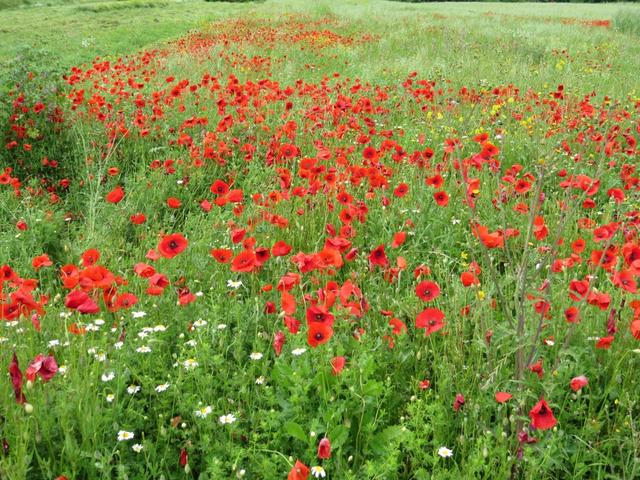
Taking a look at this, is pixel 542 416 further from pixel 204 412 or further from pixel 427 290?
pixel 204 412

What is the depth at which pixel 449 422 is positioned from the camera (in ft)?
6.64

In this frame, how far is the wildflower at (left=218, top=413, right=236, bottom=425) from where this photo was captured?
193cm

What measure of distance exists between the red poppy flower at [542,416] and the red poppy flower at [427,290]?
639mm

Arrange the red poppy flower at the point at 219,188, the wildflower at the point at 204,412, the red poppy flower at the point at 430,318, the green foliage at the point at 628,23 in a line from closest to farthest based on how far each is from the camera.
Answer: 1. the wildflower at the point at 204,412
2. the red poppy flower at the point at 430,318
3. the red poppy flower at the point at 219,188
4. the green foliage at the point at 628,23

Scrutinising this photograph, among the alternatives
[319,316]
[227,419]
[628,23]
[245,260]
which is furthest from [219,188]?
[628,23]

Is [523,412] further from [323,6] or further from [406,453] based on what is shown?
[323,6]

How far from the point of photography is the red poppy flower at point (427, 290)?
2.20 metres

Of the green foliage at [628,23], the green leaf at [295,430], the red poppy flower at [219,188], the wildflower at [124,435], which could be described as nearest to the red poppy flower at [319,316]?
the green leaf at [295,430]

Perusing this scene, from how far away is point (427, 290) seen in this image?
7.28 ft

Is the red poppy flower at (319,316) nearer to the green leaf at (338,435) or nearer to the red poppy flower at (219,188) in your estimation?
the green leaf at (338,435)

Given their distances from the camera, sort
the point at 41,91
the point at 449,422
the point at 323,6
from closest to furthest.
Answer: the point at 449,422 → the point at 41,91 → the point at 323,6

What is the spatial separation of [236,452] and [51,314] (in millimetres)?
1208

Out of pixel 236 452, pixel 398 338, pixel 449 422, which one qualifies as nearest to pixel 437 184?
pixel 398 338

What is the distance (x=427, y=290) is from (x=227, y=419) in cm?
89
